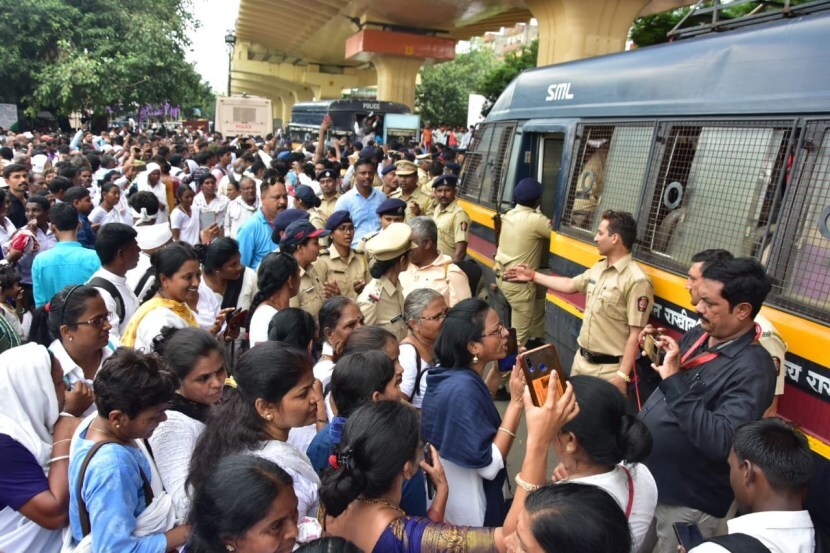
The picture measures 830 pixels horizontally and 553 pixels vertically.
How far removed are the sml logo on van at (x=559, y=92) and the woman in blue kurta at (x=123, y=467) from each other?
4463 millimetres

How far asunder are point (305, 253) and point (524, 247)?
224 cm

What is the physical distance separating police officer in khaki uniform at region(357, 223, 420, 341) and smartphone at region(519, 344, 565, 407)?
1.91 meters

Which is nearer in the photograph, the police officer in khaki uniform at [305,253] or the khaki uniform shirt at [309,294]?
the police officer in khaki uniform at [305,253]

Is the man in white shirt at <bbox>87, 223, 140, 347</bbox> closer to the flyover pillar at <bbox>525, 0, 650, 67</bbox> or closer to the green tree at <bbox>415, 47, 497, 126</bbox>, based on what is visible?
the flyover pillar at <bbox>525, 0, 650, 67</bbox>

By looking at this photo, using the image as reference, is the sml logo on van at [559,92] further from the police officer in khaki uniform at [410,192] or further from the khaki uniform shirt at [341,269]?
the khaki uniform shirt at [341,269]

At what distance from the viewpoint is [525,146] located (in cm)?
645

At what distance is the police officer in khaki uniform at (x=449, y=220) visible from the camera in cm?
661

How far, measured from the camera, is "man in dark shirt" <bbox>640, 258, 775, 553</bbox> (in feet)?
8.75

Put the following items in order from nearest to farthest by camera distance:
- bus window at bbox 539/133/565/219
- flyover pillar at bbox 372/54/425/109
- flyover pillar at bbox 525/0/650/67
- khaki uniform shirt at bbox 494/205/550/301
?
khaki uniform shirt at bbox 494/205/550/301, bus window at bbox 539/133/565/219, flyover pillar at bbox 525/0/650/67, flyover pillar at bbox 372/54/425/109

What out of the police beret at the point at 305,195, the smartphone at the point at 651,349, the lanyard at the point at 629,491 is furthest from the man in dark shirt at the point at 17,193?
the lanyard at the point at 629,491

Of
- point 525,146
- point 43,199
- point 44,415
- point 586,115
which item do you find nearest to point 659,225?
Answer: point 586,115

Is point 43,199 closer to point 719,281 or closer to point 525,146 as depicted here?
point 525,146

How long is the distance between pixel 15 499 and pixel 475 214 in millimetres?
5959

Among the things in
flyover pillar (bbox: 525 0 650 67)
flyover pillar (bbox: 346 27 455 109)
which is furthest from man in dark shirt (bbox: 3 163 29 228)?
flyover pillar (bbox: 346 27 455 109)
